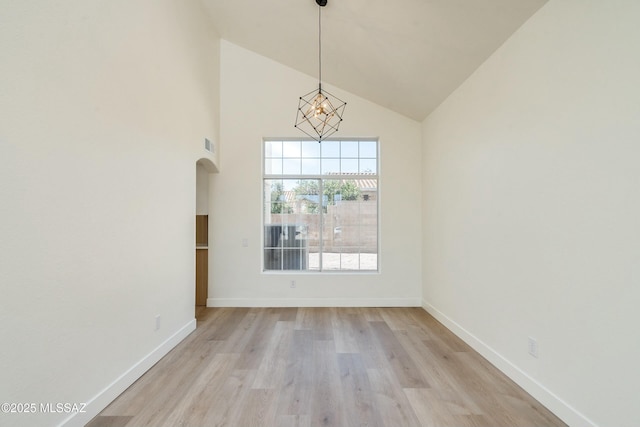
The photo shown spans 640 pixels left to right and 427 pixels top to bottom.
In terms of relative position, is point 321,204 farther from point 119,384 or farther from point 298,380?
point 119,384

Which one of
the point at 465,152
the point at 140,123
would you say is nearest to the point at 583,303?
the point at 465,152

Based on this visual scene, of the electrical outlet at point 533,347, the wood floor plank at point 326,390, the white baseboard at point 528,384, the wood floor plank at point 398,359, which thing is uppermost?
the electrical outlet at point 533,347

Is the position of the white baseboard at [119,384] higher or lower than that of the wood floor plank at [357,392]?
higher

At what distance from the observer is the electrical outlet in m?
2.16

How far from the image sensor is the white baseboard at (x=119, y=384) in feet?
6.00

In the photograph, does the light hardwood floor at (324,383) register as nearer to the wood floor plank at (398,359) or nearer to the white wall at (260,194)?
the wood floor plank at (398,359)

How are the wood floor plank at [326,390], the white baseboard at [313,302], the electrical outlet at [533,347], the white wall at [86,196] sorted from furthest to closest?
1. the white baseboard at [313,302]
2. the electrical outlet at [533,347]
3. the wood floor plank at [326,390]
4. the white wall at [86,196]

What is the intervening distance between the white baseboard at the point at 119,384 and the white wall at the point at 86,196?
0.04ft

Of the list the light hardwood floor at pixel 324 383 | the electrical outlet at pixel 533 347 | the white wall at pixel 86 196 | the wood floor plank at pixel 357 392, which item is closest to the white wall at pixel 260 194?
the light hardwood floor at pixel 324 383

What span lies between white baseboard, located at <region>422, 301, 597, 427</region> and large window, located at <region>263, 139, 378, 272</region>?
70.8 inches

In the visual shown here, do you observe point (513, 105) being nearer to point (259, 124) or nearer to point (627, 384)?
point (627, 384)

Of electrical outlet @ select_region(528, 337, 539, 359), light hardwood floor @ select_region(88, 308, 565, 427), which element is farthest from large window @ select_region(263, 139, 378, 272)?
electrical outlet @ select_region(528, 337, 539, 359)

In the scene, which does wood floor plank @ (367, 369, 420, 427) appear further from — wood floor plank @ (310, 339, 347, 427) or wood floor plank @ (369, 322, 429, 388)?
wood floor plank @ (310, 339, 347, 427)

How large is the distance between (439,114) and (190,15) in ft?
11.2
